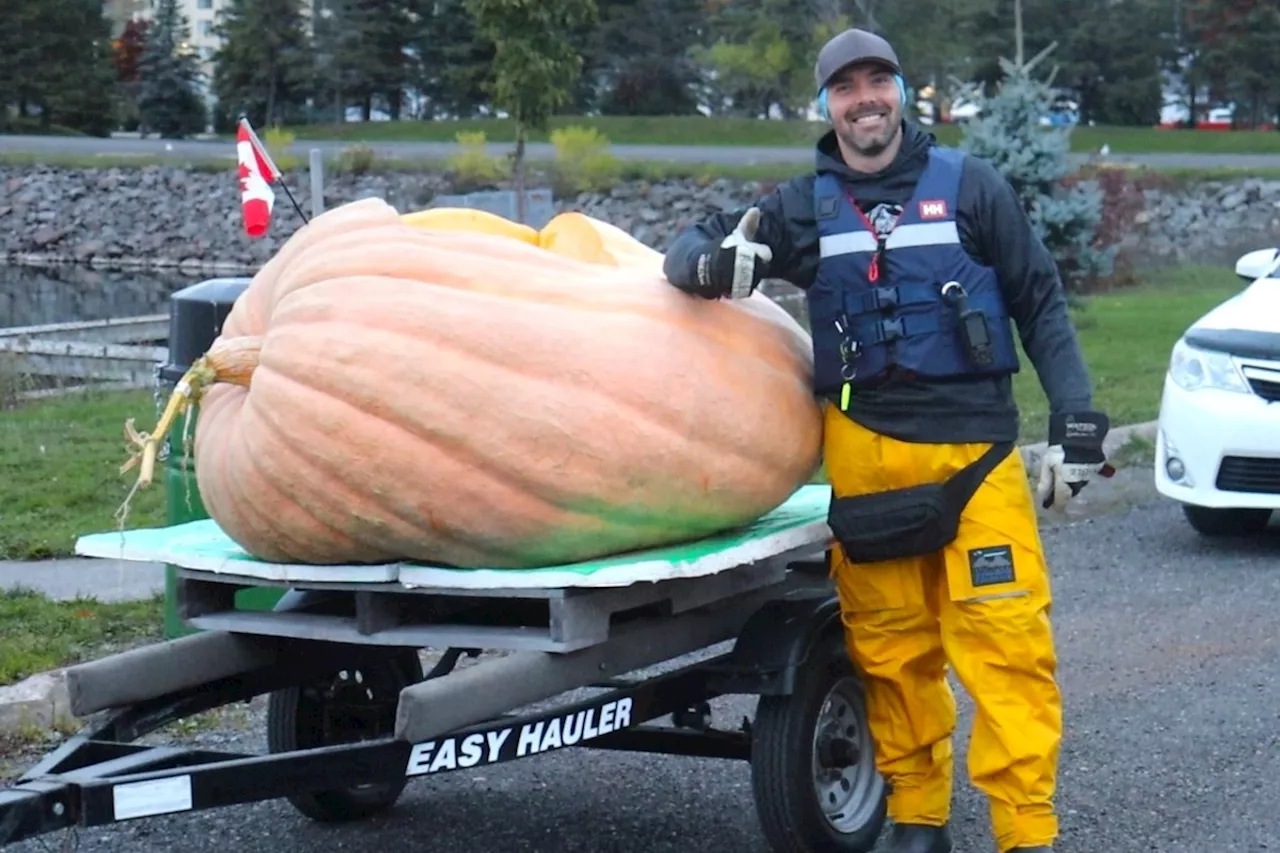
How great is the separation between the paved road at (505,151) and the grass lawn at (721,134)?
47.6 inches

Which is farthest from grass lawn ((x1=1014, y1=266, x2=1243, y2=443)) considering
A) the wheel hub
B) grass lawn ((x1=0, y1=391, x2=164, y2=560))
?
the wheel hub

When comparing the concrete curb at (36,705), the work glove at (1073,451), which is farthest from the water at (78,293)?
the work glove at (1073,451)

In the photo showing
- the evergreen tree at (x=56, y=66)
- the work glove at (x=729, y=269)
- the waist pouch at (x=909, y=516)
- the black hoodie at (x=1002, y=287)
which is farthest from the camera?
the evergreen tree at (x=56, y=66)

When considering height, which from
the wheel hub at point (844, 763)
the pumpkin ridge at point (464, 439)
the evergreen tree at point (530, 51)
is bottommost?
the wheel hub at point (844, 763)

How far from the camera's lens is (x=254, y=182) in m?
10.6

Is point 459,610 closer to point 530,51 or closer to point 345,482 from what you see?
point 345,482

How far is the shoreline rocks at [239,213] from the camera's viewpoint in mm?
28531

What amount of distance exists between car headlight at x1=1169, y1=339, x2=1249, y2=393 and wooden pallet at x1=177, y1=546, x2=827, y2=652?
450 centimetres

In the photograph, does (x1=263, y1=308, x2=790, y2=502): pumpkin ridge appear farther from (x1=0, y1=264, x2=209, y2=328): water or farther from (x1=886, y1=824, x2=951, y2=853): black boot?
(x1=0, y1=264, x2=209, y2=328): water

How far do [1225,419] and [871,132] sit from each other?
4510mm

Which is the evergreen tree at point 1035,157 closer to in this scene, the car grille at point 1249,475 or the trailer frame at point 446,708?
the car grille at point 1249,475

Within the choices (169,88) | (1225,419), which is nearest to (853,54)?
(1225,419)

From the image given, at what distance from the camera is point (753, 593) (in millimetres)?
4691

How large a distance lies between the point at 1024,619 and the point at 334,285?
1.75 meters
